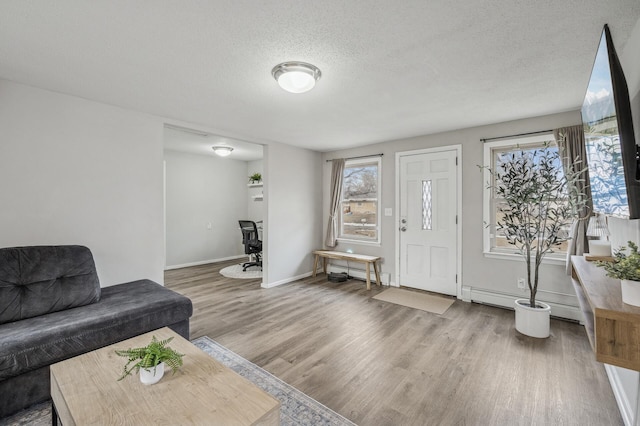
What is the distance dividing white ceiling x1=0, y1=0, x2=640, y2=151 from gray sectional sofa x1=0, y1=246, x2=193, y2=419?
1.62 meters

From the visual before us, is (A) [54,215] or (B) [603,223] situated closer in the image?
(B) [603,223]

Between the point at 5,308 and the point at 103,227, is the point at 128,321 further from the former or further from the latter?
the point at 103,227

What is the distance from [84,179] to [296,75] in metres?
2.42

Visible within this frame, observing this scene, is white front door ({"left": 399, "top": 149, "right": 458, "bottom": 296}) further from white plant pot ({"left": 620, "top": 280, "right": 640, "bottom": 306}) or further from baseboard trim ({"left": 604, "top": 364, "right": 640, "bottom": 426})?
white plant pot ({"left": 620, "top": 280, "right": 640, "bottom": 306})

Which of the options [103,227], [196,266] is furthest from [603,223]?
[196,266]

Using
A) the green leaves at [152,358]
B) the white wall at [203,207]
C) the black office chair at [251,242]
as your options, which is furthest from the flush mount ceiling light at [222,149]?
the green leaves at [152,358]

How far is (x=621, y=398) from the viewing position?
180cm

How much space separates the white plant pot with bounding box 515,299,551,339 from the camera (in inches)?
111

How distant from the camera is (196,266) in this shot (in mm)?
6312

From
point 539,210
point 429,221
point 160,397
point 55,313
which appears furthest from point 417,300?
point 55,313

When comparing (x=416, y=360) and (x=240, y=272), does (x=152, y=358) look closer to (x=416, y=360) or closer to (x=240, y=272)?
(x=416, y=360)

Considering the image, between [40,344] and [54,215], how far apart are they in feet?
4.59

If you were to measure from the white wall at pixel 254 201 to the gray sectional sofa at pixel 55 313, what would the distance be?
446cm

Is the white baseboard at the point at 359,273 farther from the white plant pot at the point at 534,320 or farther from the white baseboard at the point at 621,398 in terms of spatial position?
the white baseboard at the point at 621,398
